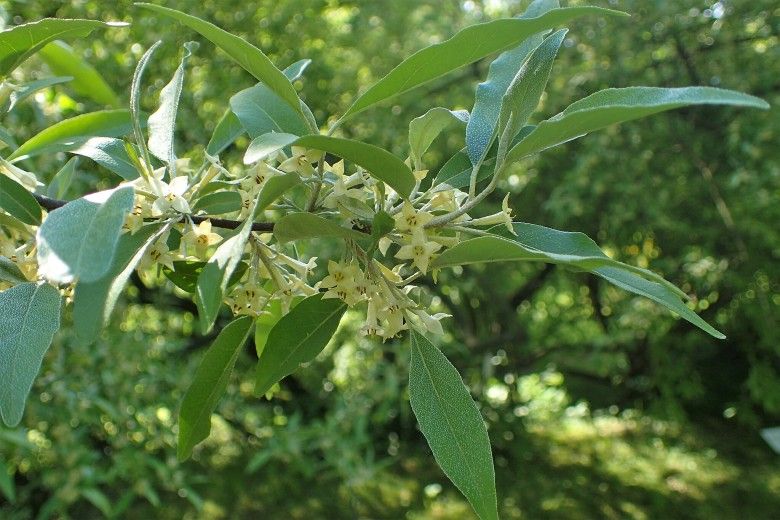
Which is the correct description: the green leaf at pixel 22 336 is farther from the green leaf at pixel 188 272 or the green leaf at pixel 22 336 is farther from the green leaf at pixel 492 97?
the green leaf at pixel 492 97

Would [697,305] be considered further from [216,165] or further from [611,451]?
[216,165]

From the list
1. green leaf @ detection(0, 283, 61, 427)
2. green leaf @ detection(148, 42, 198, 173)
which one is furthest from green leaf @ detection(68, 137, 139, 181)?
green leaf @ detection(0, 283, 61, 427)

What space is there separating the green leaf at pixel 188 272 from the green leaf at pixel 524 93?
7.4 inches

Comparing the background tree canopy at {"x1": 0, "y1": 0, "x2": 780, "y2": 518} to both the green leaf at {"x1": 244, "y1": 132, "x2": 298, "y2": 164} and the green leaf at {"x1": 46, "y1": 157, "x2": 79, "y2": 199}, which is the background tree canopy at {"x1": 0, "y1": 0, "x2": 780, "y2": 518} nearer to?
the green leaf at {"x1": 46, "y1": 157, "x2": 79, "y2": 199}

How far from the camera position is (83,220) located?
38 cm

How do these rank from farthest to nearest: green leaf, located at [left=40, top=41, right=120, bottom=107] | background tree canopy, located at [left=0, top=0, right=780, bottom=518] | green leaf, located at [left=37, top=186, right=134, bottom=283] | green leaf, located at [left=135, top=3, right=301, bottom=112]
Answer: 1. background tree canopy, located at [left=0, top=0, right=780, bottom=518]
2. green leaf, located at [left=40, top=41, right=120, bottom=107]
3. green leaf, located at [left=135, top=3, right=301, bottom=112]
4. green leaf, located at [left=37, top=186, right=134, bottom=283]

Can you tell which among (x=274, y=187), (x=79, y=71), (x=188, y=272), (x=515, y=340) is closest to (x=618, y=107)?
(x=274, y=187)

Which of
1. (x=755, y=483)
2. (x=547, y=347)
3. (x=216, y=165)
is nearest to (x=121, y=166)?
(x=216, y=165)

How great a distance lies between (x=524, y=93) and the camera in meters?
0.49

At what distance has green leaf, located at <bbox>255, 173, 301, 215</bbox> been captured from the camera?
417 mm

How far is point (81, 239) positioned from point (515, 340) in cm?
334

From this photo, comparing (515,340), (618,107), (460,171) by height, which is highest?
(618,107)

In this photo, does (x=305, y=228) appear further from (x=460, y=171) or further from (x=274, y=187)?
(x=460, y=171)

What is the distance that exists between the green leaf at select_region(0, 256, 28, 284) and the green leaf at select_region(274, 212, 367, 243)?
0.19m
